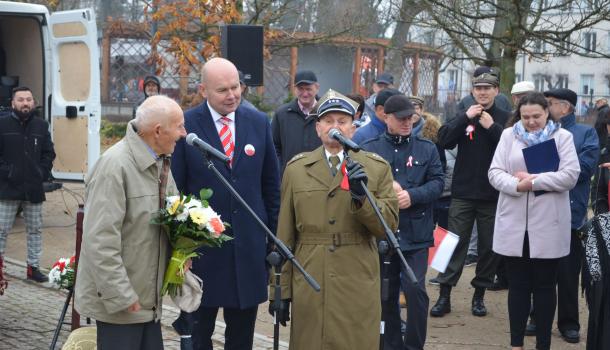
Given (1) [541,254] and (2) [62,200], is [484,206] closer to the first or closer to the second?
(1) [541,254]

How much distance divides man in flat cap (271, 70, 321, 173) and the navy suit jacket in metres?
2.81

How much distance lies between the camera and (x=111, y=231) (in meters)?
4.57

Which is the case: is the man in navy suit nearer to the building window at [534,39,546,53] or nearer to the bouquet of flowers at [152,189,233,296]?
the bouquet of flowers at [152,189,233,296]

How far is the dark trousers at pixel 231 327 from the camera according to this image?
19.1 ft

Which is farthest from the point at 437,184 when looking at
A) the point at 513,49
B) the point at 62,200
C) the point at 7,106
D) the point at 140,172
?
the point at 62,200

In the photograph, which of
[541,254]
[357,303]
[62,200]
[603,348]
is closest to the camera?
[357,303]

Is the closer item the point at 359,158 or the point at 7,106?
the point at 359,158

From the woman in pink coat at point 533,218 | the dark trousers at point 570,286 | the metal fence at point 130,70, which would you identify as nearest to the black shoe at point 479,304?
the dark trousers at point 570,286

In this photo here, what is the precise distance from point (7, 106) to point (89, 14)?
2016mm

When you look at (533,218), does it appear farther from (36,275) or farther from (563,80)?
(563,80)

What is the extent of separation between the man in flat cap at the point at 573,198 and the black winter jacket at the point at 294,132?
217 cm

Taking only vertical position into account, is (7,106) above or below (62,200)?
above

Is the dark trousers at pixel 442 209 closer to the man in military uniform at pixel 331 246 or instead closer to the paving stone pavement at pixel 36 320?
the paving stone pavement at pixel 36 320

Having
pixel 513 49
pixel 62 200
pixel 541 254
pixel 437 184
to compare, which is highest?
pixel 513 49
